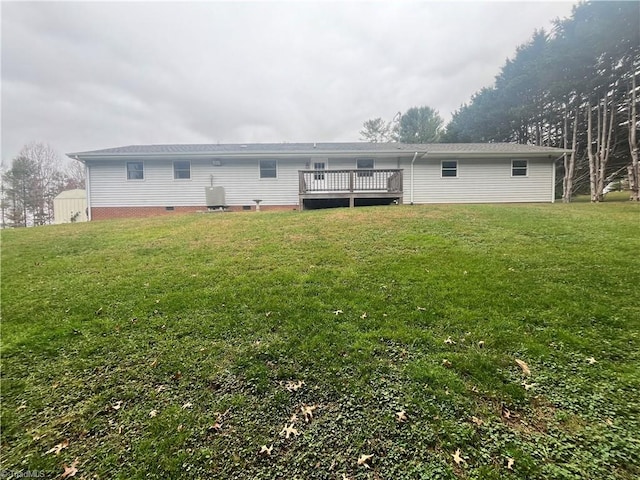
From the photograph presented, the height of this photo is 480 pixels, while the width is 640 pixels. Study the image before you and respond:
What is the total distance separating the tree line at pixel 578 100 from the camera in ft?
52.5

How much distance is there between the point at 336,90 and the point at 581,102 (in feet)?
63.9

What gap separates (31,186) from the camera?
24531 millimetres

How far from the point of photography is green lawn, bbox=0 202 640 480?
197 cm

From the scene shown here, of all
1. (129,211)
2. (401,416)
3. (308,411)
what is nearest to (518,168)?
(401,416)

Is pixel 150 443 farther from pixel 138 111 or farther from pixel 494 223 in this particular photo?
pixel 138 111

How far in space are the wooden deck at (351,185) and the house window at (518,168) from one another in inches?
272

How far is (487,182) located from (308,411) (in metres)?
15.7

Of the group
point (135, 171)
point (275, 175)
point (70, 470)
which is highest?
point (135, 171)

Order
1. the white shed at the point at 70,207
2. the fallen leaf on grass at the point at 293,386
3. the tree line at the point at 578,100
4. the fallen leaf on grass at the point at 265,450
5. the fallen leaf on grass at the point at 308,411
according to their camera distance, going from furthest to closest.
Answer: the white shed at the point at 70,207 < the tree line at the point at 578,100 < the fallen leaf on grass at the point at 293,386 < the fallen leaf on grass at the point at 308,411 < the fallen leaf on grass at the point at 265,450

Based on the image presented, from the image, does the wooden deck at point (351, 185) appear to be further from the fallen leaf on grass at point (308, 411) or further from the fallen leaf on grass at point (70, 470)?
the fallen leaf on grass at point (70, 470)

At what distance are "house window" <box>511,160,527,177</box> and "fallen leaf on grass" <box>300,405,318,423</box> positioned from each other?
16.5 m

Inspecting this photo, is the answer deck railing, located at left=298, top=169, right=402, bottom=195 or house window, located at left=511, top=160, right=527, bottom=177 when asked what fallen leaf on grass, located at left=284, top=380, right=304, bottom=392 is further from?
house window, located at left=511, top=160, right=527, bottom=177

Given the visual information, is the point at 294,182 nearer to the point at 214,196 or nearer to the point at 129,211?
the point at 214,196

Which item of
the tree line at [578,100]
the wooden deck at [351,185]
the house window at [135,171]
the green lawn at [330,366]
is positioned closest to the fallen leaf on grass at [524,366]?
the green lawn at [330,366]
